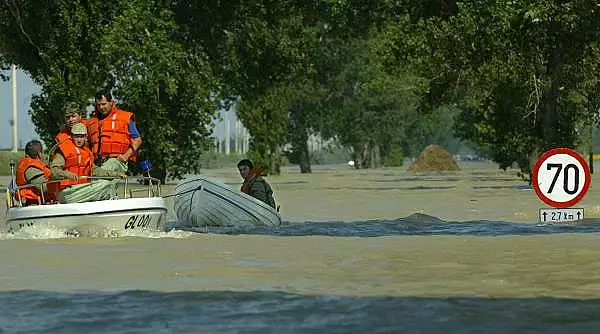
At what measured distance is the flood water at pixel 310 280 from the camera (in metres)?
10.7

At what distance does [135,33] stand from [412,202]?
10.8 meters

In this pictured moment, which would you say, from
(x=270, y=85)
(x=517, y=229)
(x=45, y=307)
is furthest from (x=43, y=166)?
(x=270, y=85)

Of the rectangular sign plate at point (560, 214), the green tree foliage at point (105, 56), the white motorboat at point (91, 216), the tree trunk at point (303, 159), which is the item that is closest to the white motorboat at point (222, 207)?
the white motorboat at point (91, 216)

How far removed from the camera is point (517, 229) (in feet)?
78.1

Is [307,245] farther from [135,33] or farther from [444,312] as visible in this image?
[135,33]

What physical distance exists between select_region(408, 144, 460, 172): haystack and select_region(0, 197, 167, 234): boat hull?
77251 millimetres

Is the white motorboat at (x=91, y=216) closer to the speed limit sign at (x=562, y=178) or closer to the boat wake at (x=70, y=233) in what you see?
the boat wake at (x=70, y=233)

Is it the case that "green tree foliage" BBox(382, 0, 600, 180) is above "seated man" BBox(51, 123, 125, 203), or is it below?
above

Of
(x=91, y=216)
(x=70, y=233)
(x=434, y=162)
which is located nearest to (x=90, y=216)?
(x=91, y=216)

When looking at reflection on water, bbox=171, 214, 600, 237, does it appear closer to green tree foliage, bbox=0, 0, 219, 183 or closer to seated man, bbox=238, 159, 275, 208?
seated man, bbox=238, 159, 275, 208

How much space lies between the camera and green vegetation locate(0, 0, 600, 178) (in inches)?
1516

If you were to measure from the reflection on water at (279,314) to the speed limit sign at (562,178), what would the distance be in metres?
8.59

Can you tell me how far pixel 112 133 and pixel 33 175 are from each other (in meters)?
1.51

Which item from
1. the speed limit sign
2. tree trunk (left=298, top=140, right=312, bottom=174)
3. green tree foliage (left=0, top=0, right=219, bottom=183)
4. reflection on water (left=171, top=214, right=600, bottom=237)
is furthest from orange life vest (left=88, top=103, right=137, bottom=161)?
tree trunk (left=298, top=140, right=312, bottom=174)
